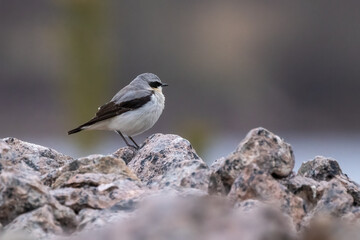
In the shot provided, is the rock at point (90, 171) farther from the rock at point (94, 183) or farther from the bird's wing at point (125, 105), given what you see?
the bird's wing at point (125, 105)

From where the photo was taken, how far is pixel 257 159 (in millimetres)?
6855

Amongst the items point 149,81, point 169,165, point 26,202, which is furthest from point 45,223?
point 149,81

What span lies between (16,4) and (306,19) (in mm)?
7330

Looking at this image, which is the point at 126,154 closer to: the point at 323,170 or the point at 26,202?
the point at 323,170

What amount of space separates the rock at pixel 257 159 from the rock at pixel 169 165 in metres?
0.11

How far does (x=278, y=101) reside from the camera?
3048 centimetres

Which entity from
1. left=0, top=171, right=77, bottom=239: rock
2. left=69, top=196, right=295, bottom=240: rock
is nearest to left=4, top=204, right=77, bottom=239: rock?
left=0, top=171, right=77, bottom=239: rock

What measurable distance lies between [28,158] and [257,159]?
1733 millimetres

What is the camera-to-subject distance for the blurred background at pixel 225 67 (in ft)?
93.8

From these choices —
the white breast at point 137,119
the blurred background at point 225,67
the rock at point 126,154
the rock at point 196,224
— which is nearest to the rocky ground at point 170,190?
the rock at point 196,224

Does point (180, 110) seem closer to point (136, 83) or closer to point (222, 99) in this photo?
point (222, 99)

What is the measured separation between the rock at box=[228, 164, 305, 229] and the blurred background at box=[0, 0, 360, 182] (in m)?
19.5

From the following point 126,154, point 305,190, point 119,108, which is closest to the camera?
point 305,190

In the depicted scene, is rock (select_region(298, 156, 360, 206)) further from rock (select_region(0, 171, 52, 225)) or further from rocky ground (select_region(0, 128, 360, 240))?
rock (select_region(0, 171, 52, 225))
